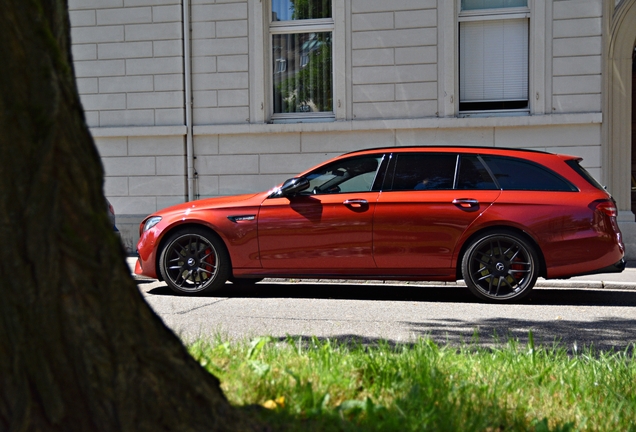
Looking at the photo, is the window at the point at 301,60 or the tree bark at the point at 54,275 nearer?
the tree bark at the point at 54,275

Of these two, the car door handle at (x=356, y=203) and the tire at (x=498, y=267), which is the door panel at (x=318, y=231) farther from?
the tire at (x=498, y=267)

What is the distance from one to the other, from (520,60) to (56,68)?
40.0 feet

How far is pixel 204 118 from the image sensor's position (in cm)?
1428

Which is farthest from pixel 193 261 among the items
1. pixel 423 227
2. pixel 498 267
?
pixel 498 267

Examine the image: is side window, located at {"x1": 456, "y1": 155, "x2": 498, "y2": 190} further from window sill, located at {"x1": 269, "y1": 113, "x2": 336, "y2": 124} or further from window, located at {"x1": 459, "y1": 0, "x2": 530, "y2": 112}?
window sill, located at {"x1": 269, "y1": 113, "x2": 336, "y2": 124}

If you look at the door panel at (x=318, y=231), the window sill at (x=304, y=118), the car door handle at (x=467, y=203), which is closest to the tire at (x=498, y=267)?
the car door handle at (x=467, y=203)

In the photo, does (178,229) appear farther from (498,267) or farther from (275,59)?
(275,59)

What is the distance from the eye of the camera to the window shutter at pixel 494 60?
13.6 meters

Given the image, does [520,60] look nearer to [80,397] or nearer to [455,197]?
[455,197]

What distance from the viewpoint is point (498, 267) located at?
810cm

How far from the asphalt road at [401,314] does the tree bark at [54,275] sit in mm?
2740

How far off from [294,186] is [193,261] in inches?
55.9

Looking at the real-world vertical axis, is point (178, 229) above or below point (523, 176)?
below

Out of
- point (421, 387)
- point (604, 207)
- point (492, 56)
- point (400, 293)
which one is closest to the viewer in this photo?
point (421, 387)
